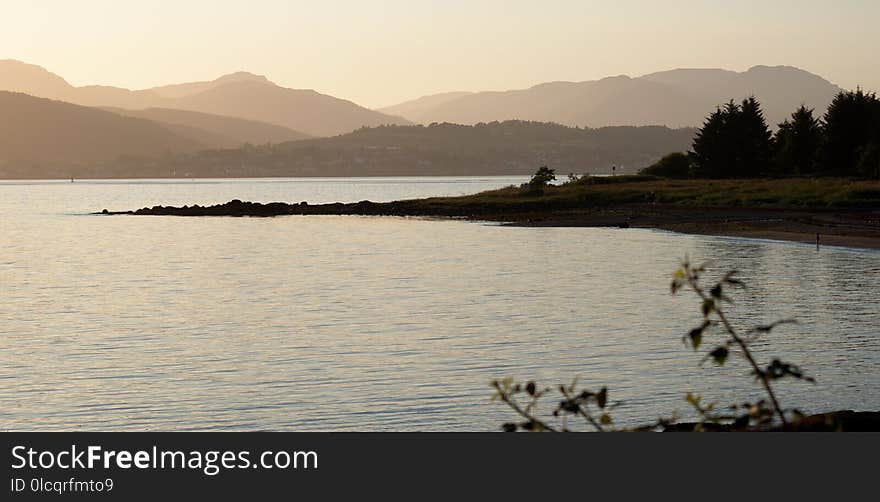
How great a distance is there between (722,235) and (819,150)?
127 feet

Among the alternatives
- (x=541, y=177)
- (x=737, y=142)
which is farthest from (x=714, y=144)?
(x=541, y=177)

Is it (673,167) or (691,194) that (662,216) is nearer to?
(691,194)

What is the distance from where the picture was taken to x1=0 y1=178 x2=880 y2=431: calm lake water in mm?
23203

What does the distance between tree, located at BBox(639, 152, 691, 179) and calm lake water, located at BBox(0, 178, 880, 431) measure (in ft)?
201

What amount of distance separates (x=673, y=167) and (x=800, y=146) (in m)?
20.6

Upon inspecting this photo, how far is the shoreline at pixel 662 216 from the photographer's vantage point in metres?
73.4

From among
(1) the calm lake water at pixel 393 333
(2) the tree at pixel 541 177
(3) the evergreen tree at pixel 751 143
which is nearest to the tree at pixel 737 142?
(3) the evergreen tree at pixel 751 143

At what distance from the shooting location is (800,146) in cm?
11531

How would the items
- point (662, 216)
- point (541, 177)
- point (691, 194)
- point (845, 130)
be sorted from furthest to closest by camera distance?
point (541, 177)
point (845, 130)
point (691, 194)
point (662, 216)

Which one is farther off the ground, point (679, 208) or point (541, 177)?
point (541, 177)

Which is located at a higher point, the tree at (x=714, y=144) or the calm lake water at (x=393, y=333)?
the tree at (x=714, y=144)

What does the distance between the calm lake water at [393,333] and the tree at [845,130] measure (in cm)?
4342

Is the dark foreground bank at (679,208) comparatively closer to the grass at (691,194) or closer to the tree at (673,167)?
the grass at (691,194)

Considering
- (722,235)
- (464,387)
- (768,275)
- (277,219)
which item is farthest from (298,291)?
(277,219)
